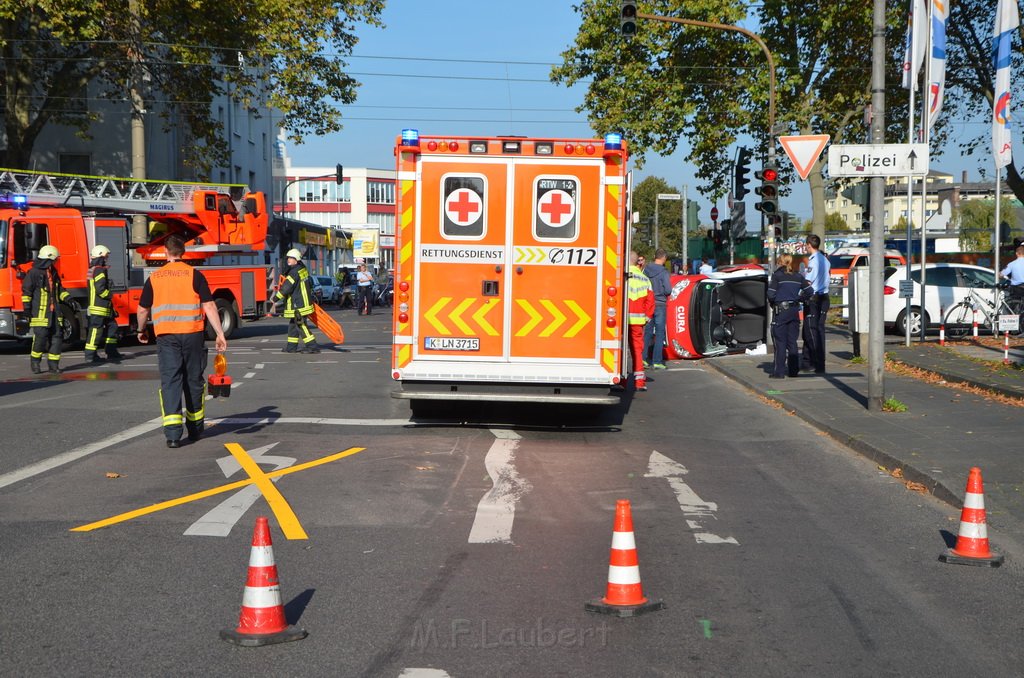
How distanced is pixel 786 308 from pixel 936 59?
731 cm

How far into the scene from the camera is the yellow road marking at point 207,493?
24.5 ft

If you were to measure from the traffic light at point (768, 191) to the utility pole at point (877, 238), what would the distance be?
28.7ft

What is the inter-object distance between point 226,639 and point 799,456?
688 cm

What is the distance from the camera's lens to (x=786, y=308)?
16328 mm

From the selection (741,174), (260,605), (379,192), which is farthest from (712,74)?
(379,192)

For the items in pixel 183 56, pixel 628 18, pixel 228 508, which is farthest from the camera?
pixel 183 56

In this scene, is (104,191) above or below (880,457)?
above

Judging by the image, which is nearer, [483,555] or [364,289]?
[483,555]

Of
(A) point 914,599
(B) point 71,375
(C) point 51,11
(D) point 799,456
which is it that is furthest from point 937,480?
(C) point 51,11

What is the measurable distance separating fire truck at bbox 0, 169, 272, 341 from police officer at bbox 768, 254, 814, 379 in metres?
12.7

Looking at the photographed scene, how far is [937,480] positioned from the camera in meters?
8.91

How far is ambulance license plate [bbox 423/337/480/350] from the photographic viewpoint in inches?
468

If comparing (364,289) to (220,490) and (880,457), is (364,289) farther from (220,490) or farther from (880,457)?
(220,490)

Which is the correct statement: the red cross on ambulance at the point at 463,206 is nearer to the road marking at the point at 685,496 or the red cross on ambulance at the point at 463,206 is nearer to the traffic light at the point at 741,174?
the road marking at the point at 685,496
